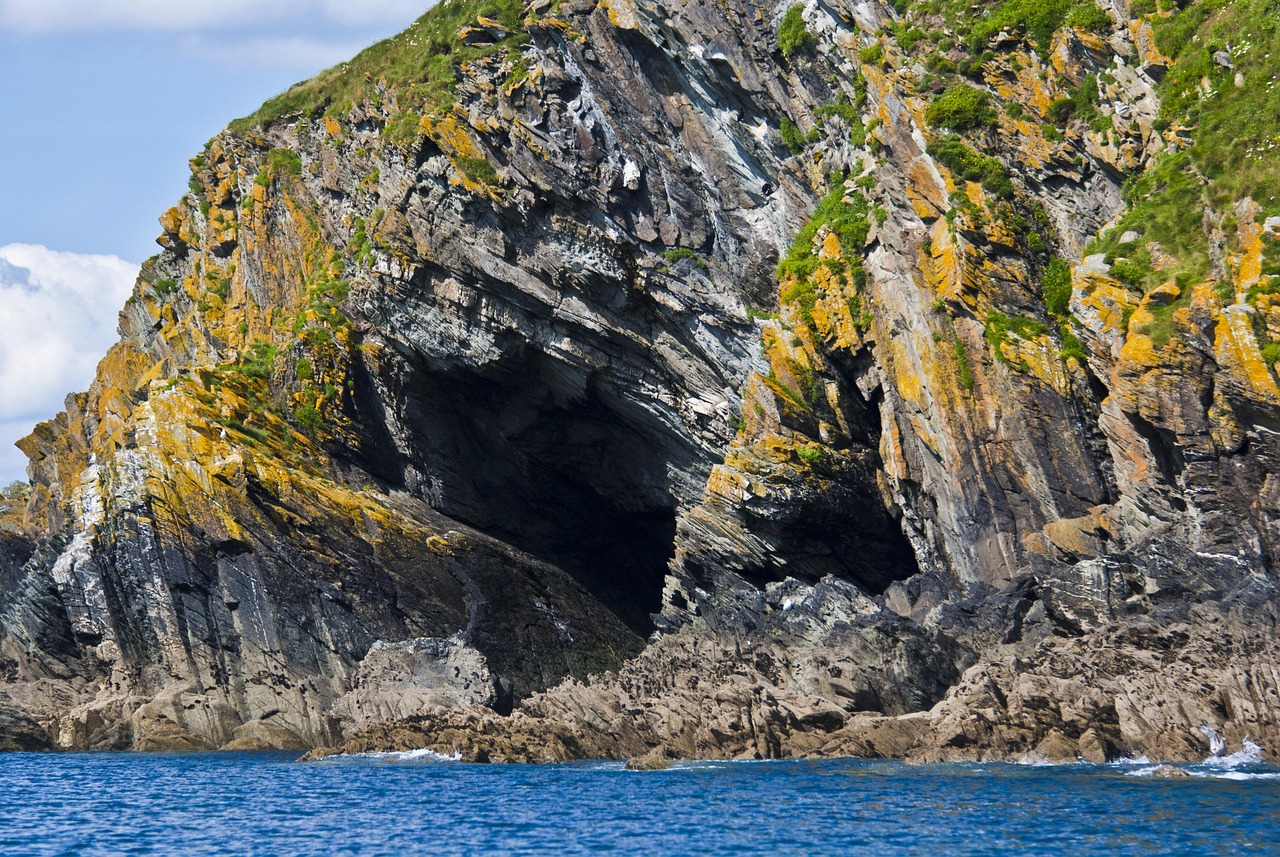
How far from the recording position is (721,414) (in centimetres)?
5278

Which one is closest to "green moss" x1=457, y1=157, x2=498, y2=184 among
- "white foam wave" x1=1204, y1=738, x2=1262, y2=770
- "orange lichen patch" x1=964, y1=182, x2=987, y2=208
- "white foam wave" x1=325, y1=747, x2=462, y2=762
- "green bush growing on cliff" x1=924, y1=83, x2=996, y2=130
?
"green bush growing on cliff" x1=924, y1=83, x2=996, y2=130

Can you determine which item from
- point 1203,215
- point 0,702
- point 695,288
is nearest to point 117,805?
point 0,702

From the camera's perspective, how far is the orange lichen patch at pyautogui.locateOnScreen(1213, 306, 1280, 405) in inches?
1364

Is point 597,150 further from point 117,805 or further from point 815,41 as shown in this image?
point 117,805

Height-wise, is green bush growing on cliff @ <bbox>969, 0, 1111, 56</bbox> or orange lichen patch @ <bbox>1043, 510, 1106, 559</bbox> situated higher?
green bush growing on cliff @ <bbox>969, 0, 1111, 56</bbox>

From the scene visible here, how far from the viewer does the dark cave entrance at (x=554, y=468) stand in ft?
191

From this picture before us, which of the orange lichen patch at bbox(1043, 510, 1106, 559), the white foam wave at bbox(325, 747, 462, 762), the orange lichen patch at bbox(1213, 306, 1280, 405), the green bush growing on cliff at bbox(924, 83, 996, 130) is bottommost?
the white foam wave at bbox(325, 747, 462, 762)

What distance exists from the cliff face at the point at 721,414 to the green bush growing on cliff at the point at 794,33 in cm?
45

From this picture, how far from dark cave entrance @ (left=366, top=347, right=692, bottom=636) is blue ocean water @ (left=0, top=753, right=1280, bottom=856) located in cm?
2187

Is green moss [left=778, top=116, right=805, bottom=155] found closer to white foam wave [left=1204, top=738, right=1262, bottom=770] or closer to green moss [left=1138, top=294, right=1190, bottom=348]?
green moss [left=1138, top=294, right=1190, bottom=348]

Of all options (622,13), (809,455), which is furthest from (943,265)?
(622,13)

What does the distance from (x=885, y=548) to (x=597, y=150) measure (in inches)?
821

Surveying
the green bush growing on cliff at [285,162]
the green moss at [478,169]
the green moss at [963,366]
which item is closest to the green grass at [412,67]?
the green bush growing on cliff at [285,162]

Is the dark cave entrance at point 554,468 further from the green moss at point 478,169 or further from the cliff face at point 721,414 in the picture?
the green moss at point 478,169
